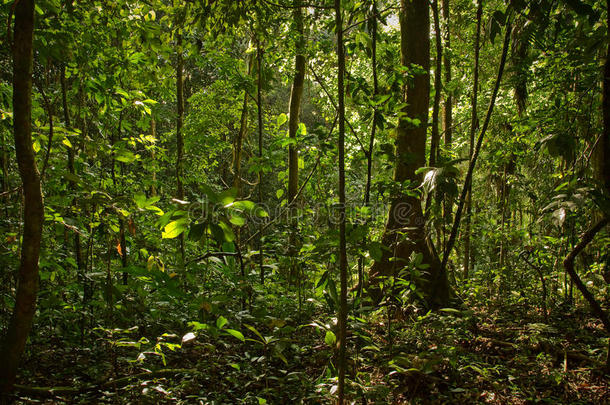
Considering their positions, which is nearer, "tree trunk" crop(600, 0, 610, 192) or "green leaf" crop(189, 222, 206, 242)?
"green leaf" crop(189, 222, 206, 242)

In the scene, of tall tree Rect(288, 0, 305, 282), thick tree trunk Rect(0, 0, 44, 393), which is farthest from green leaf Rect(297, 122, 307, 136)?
thick tree trunk Rect(0, 0, 44, 393)

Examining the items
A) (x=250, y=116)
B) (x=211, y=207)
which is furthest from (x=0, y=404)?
(x=250, y=116)

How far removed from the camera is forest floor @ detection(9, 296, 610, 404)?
2523 millimetres

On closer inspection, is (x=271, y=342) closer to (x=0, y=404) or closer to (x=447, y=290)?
(x=0, y=404)

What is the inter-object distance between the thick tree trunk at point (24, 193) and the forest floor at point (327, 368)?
0.26 metres

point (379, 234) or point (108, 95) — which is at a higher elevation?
point (108, 95)

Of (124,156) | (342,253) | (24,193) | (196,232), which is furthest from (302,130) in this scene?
(196,232)

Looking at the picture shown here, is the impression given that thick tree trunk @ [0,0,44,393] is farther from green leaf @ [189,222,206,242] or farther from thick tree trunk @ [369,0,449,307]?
thick tree trunk @ [369,0,449,307]

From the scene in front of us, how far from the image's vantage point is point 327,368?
8.54 ft

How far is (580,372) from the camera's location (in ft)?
9.86

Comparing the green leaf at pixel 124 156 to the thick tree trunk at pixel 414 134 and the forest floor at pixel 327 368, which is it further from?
the thick tree trunk at pixel 414 134

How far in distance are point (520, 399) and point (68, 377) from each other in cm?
342

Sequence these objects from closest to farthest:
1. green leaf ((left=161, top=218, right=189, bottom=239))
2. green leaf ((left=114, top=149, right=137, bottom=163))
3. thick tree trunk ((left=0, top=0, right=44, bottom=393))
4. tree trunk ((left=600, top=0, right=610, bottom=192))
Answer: green leaf ((left=161, top=218, right=189, bottom=239)) < thick tree trunk ((left=0, top=0, right=44, bottom=393)) < tree trunk ((left=600, top=0, right=610, bottom=192)) < green leaf ((left=114, top=149, right=137, bottom=163))

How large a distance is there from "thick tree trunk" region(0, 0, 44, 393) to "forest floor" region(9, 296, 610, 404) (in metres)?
0.26
